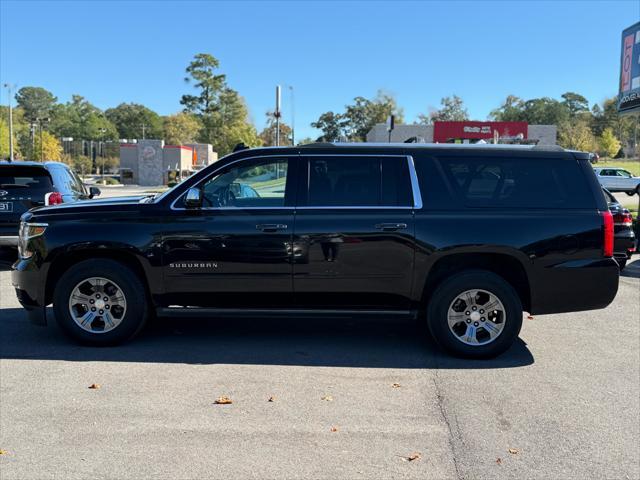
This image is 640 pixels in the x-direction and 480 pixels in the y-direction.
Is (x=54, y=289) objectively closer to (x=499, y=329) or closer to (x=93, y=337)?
(x=93, y=337)

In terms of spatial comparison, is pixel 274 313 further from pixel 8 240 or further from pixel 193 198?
pixel 8 240

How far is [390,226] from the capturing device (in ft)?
18.5

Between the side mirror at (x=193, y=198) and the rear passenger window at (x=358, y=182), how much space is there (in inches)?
37.9

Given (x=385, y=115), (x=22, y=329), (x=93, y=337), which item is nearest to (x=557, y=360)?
(x=93, y=337)

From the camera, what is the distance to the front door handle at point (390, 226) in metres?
5.63

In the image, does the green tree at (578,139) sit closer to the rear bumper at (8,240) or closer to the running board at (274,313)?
the rear bumper at (8,240)

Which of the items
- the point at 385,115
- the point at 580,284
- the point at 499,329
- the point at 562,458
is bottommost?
the point at 562,458

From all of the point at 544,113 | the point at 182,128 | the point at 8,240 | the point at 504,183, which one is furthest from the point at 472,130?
the point at 544,113

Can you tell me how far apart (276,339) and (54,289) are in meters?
2.24

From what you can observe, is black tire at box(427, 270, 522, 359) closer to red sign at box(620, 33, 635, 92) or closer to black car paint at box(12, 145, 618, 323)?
black car paint at box(12, 145, 618, 323)

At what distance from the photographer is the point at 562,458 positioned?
3.82 meters

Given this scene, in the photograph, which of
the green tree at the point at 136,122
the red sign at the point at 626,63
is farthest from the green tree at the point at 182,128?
the red sign at the point at 626,63

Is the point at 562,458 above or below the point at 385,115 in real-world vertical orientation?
below

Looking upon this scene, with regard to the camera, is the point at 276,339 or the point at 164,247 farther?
the point at 276,339
